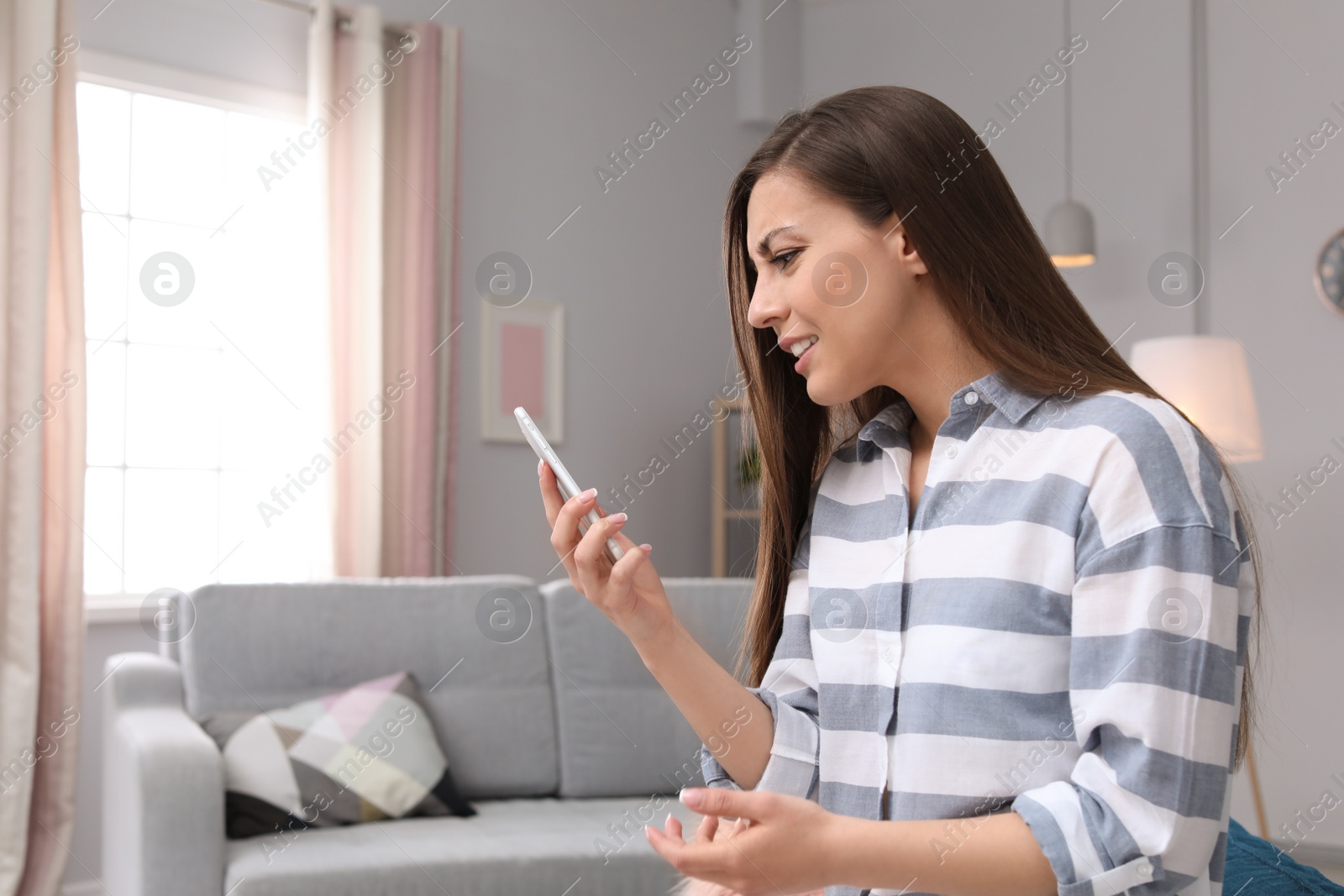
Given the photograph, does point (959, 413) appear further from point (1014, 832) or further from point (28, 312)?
point (28, 312)

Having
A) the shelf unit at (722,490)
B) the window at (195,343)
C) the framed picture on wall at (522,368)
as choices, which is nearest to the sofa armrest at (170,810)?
the window at (195,343)

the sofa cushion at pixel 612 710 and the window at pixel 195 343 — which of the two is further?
the window at pixel 195 343

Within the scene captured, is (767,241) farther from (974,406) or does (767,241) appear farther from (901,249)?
(974,406)

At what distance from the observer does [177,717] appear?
2578mm

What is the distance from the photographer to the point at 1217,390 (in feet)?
11.3

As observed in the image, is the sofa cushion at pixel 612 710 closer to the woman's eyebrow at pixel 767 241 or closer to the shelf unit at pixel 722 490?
the shelf unit at pixel 722 490

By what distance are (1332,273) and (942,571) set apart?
11.9 feet

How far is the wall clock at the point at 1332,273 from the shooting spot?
3881mm

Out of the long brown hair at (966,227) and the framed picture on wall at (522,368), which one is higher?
the framed picture on wall at (522,368)

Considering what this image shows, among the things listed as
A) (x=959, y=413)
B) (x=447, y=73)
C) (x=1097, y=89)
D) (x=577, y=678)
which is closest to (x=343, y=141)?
(x=447, y=73)

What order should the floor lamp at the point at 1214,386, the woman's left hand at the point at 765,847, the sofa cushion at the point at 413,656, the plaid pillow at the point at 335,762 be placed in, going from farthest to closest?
1. the floor lamp at the point at 1214,386
2. the sofa cushion at the point at 413,656
3. the plaid pillow at the point at 335,762
4. the woman's left hand at the point at 765,847

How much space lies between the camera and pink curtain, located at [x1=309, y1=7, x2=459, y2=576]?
3834 millimetres

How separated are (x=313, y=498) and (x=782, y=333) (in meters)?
2.97

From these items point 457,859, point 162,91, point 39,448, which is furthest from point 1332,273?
point 39,448
